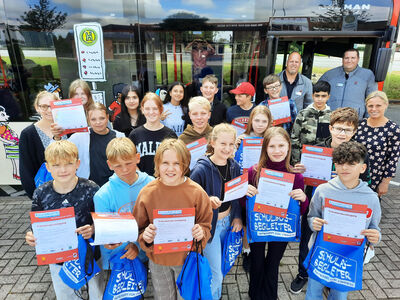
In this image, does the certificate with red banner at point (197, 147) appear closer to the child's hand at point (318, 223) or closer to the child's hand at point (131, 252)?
the child's hand at point (131, 252)

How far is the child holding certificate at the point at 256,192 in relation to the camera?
7.54 feet

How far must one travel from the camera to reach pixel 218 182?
7.54ft

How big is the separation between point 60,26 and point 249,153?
358 cm

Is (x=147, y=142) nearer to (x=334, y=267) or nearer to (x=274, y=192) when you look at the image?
(x=274, y=192)

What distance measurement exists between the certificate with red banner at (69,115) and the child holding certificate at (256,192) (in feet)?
6.23

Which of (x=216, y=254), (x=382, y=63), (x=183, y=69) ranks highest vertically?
(x=382, y=63)

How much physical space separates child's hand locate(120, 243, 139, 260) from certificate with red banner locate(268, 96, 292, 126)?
239cm

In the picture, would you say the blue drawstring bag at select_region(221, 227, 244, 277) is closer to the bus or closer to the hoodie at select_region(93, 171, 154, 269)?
the hoodie at select_region(93, 171, 154, 269)

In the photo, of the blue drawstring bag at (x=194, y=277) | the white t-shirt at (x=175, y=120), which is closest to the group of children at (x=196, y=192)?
the blue drawstring bag at (x=194, y=277)

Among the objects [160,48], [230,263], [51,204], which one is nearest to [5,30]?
[160,48]

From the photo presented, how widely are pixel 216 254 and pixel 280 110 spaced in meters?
2.11

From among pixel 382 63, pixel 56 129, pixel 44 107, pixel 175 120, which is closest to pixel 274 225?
pixel 175 120

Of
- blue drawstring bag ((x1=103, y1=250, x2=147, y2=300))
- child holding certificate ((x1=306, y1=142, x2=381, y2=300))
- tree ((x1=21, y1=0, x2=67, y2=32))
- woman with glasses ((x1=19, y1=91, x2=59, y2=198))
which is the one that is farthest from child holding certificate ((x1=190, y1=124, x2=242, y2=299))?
tree ((x1=21, y1=0, x2=67, y2=32))

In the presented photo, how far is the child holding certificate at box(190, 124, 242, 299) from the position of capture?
2255mm
